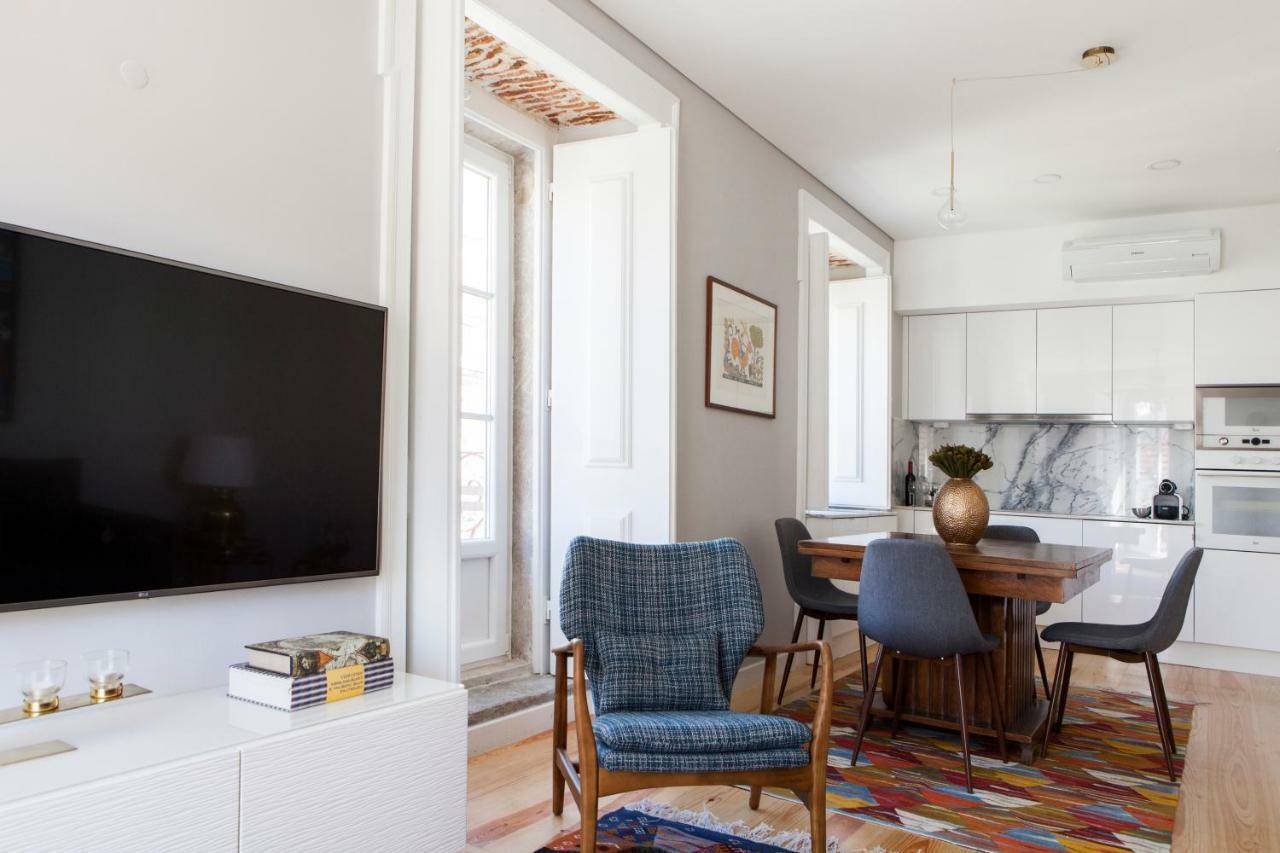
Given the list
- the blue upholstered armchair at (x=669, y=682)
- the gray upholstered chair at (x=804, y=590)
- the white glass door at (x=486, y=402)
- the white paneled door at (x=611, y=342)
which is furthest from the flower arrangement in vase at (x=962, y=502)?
the white glass door at (x=486, y=402)

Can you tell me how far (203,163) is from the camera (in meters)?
2.22

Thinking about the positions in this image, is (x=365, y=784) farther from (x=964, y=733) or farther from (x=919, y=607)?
(x=964, y=733)

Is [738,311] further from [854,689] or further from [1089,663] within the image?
[1089,663]

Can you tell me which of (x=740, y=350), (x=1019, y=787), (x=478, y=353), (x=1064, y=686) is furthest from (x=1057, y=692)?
(x=478, y=353)

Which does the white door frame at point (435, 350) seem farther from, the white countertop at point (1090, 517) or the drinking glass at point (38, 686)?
the white countertop at point (1090, 517)

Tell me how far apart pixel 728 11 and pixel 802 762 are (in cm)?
270

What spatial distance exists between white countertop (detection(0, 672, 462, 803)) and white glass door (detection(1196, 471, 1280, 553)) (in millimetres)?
5264

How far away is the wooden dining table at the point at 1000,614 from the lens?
3.45 metres

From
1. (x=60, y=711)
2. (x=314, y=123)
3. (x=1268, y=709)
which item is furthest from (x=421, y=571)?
(x=1268, y=709)

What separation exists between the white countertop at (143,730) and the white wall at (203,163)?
0.09m

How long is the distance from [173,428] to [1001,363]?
5806 millimetres

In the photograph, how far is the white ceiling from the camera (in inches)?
141

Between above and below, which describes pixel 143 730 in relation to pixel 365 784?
above

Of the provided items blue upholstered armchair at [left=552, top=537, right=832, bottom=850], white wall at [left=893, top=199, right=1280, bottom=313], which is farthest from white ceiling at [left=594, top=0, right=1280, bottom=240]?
blue upholstered armchair at [left=552, top=537, right=832, bottom=850]
